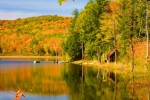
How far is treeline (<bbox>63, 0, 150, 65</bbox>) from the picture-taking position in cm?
6212

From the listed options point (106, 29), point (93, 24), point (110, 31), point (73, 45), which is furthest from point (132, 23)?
point (73, 45)

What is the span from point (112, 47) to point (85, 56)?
50.6ft

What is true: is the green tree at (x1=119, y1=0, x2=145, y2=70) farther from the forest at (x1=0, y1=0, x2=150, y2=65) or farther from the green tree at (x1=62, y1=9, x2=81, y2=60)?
the green tree at (x1=62, y1=9, x2=81, y2=60)

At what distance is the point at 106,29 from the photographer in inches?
3150

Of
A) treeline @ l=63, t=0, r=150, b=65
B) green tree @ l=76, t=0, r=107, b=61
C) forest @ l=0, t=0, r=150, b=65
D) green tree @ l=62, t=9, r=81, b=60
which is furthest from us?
green tree @ l=62, t=9, r=81, b=60

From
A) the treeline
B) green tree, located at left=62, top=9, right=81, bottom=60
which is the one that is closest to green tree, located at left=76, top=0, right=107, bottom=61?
the treeline

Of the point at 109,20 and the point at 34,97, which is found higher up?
the point at 109,20

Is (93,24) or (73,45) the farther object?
(73,45)

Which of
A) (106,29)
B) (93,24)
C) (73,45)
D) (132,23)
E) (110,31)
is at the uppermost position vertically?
(93,24)

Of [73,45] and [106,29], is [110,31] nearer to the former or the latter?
[106,29]

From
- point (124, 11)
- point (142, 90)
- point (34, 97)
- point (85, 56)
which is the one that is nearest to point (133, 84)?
point (142, 90)

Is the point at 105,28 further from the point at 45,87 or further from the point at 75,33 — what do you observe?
the point at 45,87

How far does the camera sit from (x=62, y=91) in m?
38.9

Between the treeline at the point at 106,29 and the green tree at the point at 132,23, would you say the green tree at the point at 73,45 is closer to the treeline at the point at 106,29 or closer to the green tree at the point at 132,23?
the treeline at the point at 106,29
